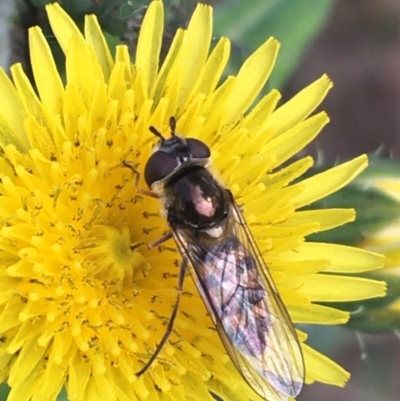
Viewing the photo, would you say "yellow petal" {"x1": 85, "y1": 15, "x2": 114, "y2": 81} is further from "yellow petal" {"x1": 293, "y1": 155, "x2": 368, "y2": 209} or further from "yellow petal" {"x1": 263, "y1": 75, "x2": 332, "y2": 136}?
"yellow petal" {"x1": 293, "y1": 155, "x2": 368, "y2": 209}

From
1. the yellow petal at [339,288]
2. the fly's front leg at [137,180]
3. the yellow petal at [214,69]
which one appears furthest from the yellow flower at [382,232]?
the fly's front leg at [137,180]

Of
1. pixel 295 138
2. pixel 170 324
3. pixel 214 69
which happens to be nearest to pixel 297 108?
→ pixel 295 138

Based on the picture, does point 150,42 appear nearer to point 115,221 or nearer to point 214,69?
point 214,69

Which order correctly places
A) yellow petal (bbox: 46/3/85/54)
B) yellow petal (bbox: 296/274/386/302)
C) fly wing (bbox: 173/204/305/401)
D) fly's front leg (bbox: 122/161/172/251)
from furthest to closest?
yellow petal (bbox: 296/274/386/302)
yellow petal (bbox: 46/3/85/54)
fly's front leg (bbox: 122/161/172/251)
fly wing (bbox: 173/204/305/401)

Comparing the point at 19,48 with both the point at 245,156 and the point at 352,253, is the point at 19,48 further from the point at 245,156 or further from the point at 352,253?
the point at 352,253

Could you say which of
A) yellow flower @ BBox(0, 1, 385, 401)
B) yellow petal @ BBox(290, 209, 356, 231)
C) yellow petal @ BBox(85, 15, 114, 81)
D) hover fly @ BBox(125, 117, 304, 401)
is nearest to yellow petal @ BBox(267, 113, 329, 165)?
yellow flower @ BBox(0, 1, 385, 401)

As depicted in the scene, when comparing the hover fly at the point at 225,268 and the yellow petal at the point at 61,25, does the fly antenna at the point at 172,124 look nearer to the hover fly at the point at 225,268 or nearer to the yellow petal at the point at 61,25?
the hover fly at the point at 225,268

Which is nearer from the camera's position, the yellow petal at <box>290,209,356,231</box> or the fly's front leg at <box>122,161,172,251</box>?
the fly's front leg at <box>122,161,172,251</box>

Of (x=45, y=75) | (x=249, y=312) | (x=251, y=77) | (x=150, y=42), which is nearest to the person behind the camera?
(x=249, y=312)

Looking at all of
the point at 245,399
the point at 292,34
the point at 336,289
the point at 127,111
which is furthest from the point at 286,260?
the point at 292,34
